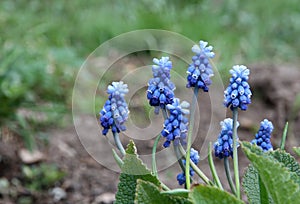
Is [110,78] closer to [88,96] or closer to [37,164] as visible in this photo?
[88,96]

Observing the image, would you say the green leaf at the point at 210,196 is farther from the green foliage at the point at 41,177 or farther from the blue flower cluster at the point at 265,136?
the green foliage at the point at 41,177

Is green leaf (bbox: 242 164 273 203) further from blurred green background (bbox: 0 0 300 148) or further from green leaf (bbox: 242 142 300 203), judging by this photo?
blurred green background (bbox: 0 0 300 148)

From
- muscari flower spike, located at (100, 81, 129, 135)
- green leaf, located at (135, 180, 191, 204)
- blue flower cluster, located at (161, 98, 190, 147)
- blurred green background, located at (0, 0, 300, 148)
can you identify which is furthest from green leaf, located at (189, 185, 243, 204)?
blurred green background, located at (0, 0, 300, 148)

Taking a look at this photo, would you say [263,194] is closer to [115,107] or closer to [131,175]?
[131,175]

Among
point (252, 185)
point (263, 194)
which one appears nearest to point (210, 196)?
point (263, 194)

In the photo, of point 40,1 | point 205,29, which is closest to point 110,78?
point 205,29

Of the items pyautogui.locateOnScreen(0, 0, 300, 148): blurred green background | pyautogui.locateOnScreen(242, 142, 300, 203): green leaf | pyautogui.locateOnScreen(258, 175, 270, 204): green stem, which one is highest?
pyautogui.locateOnScreen(0, 0, 300, 148): blurred green background
